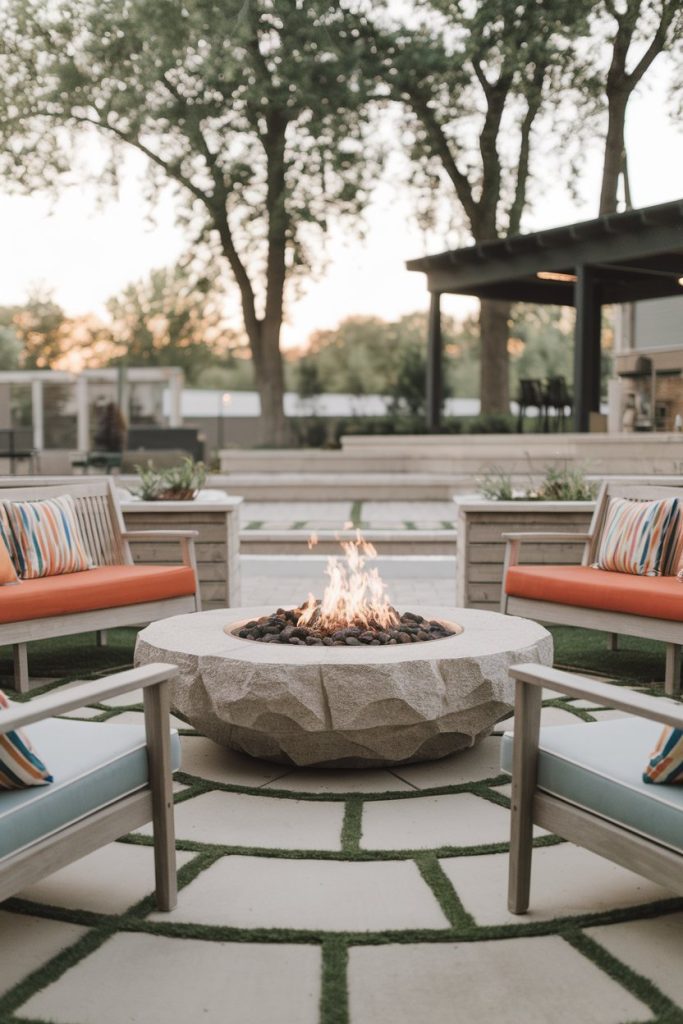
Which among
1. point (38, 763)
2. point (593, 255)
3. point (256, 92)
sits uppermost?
point (256, 92)

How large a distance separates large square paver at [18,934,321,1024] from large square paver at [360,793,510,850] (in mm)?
626

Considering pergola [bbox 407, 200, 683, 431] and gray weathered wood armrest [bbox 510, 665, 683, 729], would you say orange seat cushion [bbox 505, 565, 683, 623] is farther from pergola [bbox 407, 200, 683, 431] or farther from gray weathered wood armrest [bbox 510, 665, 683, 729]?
pergola [bbox 407, 200, 683, 431]

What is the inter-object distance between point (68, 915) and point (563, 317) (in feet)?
149

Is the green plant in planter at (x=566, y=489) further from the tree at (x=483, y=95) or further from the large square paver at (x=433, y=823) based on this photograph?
the tree at (x=483, y=95)

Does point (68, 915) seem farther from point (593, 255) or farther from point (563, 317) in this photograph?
point (563, 317)

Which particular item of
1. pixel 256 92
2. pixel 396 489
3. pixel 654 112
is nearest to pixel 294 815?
pixel 396 489

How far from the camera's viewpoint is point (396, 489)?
11.9m

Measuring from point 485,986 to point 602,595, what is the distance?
8.27 feet

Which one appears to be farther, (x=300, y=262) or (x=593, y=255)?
(x=300, y=262)

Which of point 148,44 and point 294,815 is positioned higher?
point 148,44

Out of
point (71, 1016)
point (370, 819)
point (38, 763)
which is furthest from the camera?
point (370, 819)

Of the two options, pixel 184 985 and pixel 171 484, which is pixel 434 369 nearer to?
pixel 171 484

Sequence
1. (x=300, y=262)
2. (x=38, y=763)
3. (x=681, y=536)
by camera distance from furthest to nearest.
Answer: (x=300, y=262), (x=681, y=536), (x=38, y=763)

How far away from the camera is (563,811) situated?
2164mm
